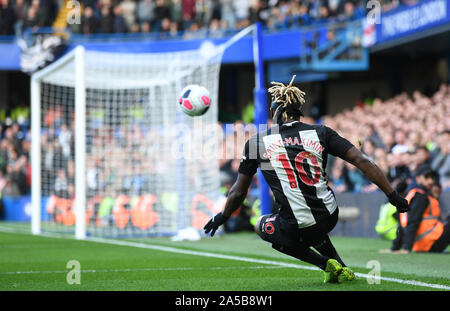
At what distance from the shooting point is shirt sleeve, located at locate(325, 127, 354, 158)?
6.62 meters

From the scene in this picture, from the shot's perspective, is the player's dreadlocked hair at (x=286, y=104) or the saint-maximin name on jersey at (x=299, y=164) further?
the player's dreadlocked hair at (x=286, y=104)

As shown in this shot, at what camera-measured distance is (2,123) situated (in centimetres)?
2811

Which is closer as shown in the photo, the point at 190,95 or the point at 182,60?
the point at 190,95

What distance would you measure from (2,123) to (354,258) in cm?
2053

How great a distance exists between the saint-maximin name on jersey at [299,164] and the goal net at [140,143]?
25.7 feet

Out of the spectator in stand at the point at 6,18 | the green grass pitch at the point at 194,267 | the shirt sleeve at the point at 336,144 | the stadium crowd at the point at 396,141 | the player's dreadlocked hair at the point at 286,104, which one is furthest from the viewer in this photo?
the spectator in stand at the point at 6,18

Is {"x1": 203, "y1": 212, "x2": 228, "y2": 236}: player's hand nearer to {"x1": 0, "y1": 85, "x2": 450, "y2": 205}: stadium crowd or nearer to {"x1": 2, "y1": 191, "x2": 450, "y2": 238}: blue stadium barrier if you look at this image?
{"x1": 0, "y1": 85, "x2": 450, "y2": 205}: stadium crowd

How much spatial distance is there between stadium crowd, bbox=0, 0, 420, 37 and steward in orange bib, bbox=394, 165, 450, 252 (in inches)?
574

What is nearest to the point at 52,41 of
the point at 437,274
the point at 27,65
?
the point at 27,65

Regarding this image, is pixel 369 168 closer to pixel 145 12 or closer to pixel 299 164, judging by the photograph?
pixel 299 164

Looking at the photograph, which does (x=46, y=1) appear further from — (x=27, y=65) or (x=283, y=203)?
(x=283, y=203)

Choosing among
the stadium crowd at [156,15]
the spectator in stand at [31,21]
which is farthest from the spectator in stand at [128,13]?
the spectator in stand at [31,21]

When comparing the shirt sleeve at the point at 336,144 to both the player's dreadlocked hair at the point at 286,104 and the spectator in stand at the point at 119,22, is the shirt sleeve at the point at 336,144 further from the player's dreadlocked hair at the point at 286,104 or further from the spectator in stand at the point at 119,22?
the spectator in stand at the point at 119,22

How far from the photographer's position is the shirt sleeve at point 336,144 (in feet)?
21.7
